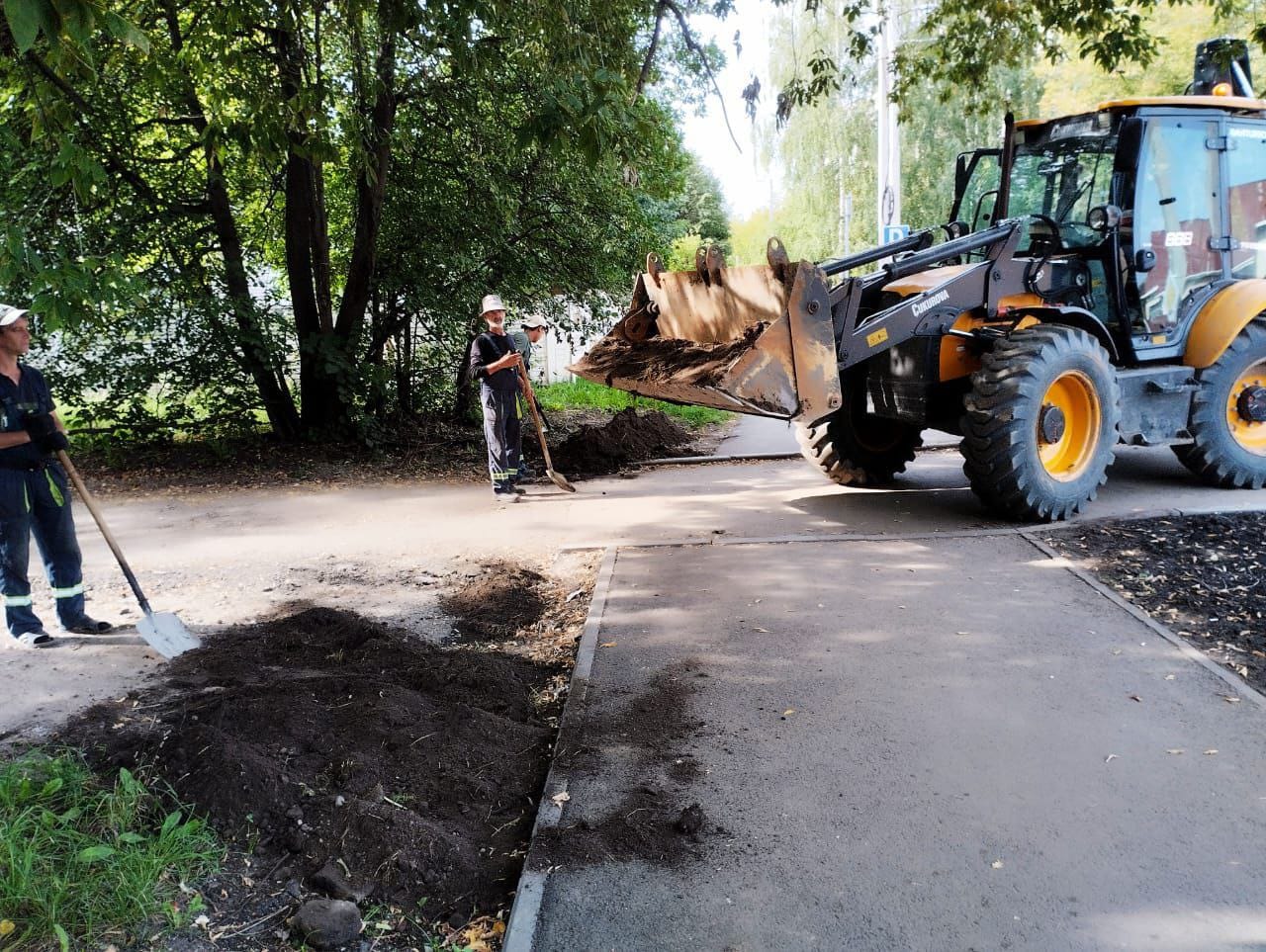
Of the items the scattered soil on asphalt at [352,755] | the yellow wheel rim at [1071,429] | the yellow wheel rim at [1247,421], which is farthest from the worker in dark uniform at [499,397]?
the yellow wheel rim at [1247,421]

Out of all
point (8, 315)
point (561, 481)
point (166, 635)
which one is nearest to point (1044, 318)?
point (561, 481)

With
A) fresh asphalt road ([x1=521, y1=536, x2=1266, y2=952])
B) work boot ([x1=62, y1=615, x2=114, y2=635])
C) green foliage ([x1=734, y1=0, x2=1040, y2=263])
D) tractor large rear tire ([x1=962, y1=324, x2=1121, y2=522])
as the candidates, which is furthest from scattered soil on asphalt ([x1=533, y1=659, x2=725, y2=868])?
green foliage ([x1=734, y1=0, x2=1040, y2=263])

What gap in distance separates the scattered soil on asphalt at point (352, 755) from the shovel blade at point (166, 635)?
0.08 meters

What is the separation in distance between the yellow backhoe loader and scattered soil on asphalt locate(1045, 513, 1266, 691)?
1.80ft

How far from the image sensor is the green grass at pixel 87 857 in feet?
9.35

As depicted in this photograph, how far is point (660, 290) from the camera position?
27.2ft

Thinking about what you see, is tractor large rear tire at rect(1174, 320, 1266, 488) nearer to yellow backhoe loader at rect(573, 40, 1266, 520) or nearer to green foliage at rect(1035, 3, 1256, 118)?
yellow backhoe loader at rect(573, 40, 1266, 520)

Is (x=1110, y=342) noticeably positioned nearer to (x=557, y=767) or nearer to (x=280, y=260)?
(x=557, y=767)

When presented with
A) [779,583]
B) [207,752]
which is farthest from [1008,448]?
[207,752]

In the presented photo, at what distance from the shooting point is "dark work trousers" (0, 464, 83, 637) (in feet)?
18.2

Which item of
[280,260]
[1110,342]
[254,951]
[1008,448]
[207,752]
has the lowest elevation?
[254,951]

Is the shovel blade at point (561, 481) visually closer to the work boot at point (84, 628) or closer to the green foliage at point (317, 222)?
the green foliage at point (317, 222)

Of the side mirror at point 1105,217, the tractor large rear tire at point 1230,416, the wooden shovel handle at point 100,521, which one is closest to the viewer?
the wooden shovel handle at point 100,521

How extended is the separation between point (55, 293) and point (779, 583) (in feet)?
19.2
